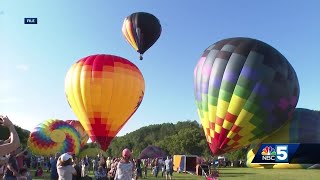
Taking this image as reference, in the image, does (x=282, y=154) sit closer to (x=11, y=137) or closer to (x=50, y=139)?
(x=50, y=139)

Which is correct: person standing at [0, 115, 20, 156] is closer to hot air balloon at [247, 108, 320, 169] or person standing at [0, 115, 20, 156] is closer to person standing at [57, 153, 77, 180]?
person standing at [57, 153, 77, 180]

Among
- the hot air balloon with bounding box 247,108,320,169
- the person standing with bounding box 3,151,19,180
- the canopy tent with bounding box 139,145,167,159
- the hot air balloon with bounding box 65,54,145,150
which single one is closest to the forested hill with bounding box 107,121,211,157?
the canopy tent with bounding box 139,145,167,159

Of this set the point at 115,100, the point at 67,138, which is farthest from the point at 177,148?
the point at 115,100

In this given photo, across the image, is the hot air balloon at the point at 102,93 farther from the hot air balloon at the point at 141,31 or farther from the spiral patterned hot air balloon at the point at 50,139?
the spiral patterned hot air balloon at the point at 50,139

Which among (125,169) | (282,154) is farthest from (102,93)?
(282,154)

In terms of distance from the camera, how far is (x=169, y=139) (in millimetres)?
81625

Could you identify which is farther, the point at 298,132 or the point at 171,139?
the point at 171,139

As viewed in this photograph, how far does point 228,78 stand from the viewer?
21.5 m

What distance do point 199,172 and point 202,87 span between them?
24.8 ft

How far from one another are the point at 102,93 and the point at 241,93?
7473 mm

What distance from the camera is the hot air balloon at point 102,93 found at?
23.0 m

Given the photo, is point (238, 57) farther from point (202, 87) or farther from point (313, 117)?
point (313, 117)

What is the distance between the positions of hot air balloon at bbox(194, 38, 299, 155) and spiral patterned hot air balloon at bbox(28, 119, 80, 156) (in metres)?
18.0

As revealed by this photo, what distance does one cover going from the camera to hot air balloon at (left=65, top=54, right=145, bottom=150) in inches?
906
